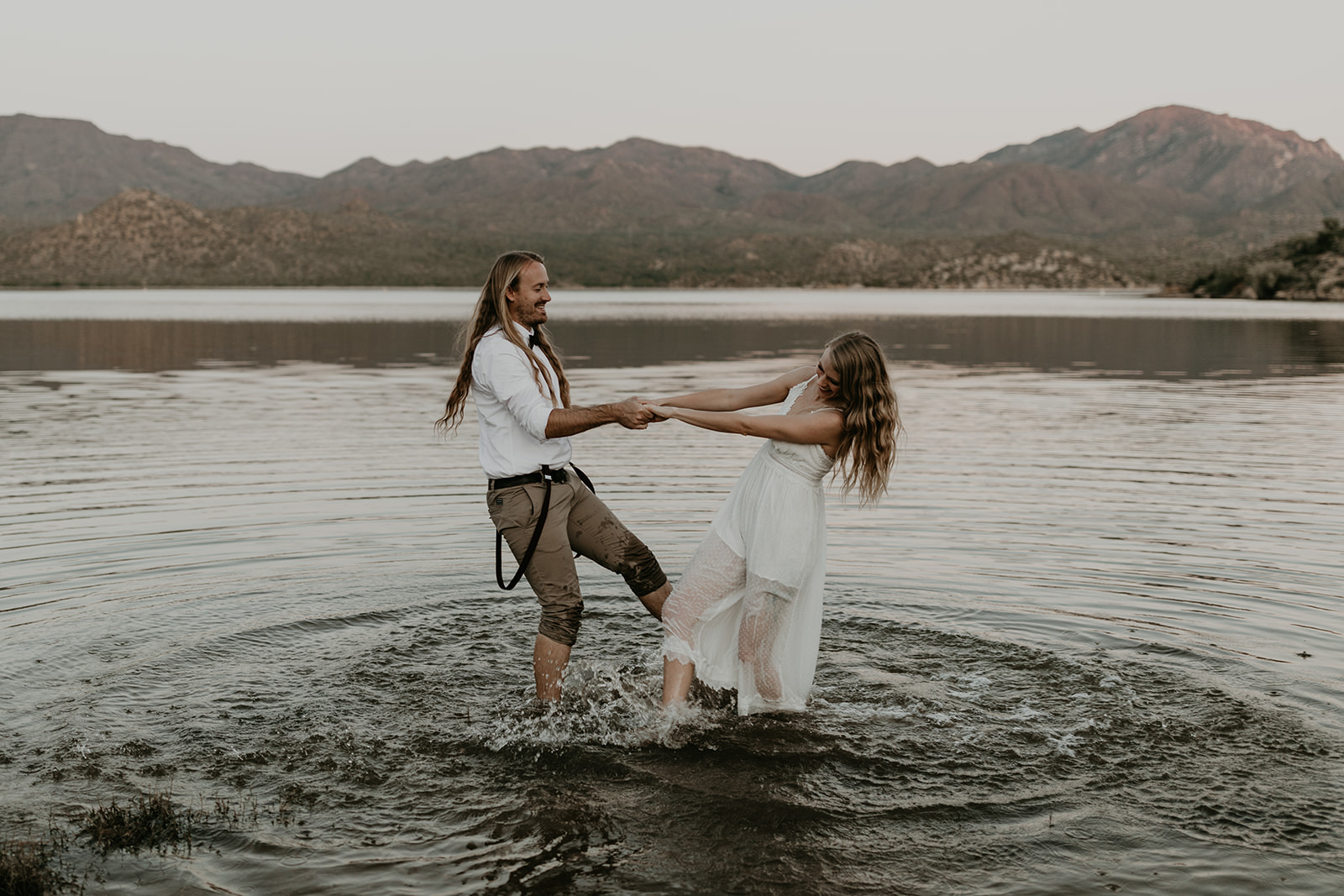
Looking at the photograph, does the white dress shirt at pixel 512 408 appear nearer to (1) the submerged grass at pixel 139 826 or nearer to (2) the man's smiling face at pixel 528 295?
(2) the man's smiling face at pixel 528 295

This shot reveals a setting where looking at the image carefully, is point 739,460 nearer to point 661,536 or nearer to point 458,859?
point 661,536

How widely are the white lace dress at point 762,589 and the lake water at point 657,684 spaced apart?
0.37 meters

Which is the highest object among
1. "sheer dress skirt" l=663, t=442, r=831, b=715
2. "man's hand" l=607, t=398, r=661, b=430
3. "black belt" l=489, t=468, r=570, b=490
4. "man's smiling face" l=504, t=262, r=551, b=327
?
"man's smiling face" l=504, t=262, r=551, b=327

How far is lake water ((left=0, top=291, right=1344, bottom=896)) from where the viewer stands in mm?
5660

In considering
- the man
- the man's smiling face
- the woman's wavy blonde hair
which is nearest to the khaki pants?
the man

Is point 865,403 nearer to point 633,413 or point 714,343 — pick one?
point 633,413

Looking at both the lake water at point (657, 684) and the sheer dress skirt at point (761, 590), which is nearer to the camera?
the lake water at point (657, 684)

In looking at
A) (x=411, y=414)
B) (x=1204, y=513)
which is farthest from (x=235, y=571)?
(x=411, y=414)

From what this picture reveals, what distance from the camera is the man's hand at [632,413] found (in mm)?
6949

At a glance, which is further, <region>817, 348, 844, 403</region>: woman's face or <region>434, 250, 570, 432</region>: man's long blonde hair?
<region>434, 250, 570, 432</region>: man's long blonde hair

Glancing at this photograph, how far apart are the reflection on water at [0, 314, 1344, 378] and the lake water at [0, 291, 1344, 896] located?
2036 cm

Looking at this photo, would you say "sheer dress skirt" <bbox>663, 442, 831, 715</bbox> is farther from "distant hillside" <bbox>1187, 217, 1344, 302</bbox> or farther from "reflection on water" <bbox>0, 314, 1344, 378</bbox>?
"distant hillside" <bbox>1187, 217, 1344, 302</bbox>

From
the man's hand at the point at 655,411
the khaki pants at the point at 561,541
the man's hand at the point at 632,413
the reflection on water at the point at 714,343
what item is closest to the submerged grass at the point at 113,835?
the khaki pants at the point at 561,541

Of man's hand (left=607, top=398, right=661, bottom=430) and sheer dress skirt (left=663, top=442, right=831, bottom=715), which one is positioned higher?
man's hand (left=607, top=398, right=661, bottom=430)
